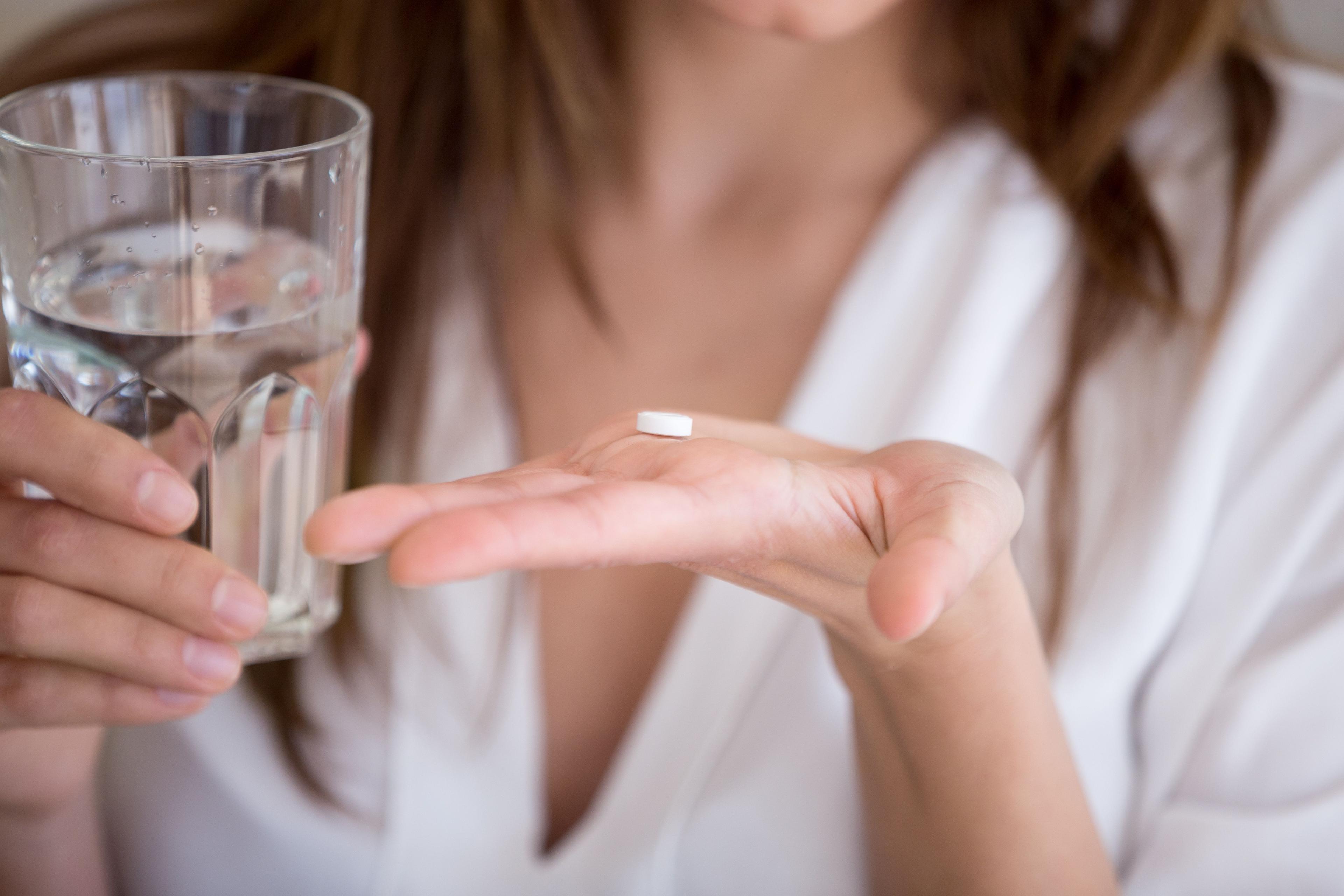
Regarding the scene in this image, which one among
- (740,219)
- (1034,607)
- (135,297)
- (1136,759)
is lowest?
(1136,759)

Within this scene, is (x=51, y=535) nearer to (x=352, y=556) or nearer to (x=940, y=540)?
(x=352, y=556)

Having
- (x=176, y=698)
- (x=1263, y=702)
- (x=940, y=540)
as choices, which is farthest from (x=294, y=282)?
(x=1263, y=702)

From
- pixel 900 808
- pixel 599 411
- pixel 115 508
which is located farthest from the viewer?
pixel 599 411

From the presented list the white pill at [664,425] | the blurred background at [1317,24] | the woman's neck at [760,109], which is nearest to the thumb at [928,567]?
the white pill at [664,425]

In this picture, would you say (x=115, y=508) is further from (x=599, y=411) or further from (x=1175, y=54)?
(x=1175, y=54)

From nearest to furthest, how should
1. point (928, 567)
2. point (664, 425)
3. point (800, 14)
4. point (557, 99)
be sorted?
point (928, 567)
point (664, 425)
point (800, 14)
point (557, 99)

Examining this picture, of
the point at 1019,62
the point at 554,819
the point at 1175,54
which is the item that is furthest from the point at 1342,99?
the point at 554,819

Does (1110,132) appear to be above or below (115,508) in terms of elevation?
above
